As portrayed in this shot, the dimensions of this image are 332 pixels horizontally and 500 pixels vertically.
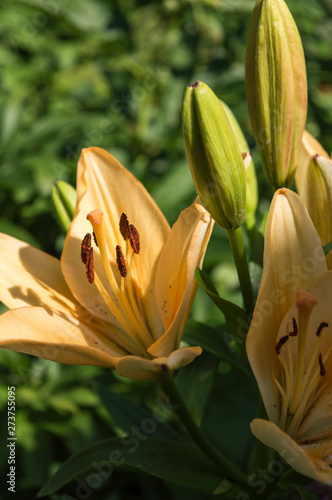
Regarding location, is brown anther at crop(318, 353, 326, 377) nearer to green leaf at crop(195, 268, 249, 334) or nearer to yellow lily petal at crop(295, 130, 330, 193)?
green leaf at crop(195, 268, 249, 334)

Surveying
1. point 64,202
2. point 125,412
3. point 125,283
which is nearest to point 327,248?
point 125,283

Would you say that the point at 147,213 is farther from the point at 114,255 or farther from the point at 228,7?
the point at 228,7

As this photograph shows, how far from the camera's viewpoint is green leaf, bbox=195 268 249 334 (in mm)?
750

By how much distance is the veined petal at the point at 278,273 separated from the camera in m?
0.70

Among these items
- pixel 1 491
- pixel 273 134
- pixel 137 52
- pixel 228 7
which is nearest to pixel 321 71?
pixel 228 7

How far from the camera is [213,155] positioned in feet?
2.29

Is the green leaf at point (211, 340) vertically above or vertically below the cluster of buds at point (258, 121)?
below

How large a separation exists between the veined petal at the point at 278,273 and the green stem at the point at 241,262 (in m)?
0.06

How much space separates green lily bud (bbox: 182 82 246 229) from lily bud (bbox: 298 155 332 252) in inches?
5.0

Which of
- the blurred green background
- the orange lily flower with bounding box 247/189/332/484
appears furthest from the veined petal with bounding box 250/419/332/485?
the blurred green background

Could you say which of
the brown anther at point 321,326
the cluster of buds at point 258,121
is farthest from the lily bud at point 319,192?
the brown anther at point 321,326

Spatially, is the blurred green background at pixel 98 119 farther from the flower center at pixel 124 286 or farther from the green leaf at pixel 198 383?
the flower center at pixel 124 286

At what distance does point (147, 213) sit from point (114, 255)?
9 cm

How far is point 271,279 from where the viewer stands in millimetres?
714
